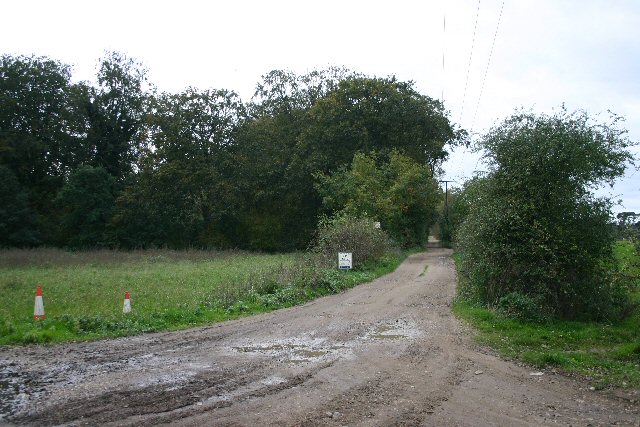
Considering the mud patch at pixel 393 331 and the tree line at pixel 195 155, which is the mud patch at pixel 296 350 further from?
the tree line at pixel 195 155

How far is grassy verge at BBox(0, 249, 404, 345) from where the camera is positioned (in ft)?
36.9

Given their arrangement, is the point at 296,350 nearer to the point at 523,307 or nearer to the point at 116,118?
the point at 523,307

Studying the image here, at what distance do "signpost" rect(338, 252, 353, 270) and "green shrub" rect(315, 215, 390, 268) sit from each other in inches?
23.9

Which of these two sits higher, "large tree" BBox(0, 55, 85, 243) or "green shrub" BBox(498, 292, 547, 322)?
"large tree" BBox(0, 55, 85, 243)

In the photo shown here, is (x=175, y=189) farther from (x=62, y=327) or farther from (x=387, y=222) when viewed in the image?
(x=62, y=327)

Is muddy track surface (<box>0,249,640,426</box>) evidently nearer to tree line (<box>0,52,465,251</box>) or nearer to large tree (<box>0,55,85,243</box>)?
tree line (<box>0,52,465,251</box>)

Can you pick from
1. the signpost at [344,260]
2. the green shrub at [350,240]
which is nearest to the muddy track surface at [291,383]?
the signpost at [344,260]

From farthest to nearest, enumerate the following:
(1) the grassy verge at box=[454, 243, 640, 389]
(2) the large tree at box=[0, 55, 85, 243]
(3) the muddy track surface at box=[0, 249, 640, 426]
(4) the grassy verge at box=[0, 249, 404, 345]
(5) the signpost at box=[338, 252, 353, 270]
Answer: (2) the large tree at box=[0, 55, 85, 243]
(5) the signpost at box=[338, 252, 353, 270]
(4) the grassy verge at box=[0, 249, 404, 345]
(1) the grassy verge at box=[454, 243, 640, 389]
(3) the muddy track surface at box=[0, 249, 640, 426]

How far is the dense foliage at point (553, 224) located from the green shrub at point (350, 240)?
39.1 feet

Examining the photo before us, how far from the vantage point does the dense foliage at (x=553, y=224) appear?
511 inches

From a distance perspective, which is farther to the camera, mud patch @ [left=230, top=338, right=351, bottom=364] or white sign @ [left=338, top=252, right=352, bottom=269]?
white sign @ [left=338, top=252, right=352, bottom=269]

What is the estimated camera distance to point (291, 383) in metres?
7.37

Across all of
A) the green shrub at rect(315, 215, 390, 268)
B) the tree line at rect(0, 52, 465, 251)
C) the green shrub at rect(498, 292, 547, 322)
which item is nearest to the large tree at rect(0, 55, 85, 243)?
the tree line at rect(0, 52, 465, 251)

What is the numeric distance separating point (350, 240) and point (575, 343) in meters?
15.7
